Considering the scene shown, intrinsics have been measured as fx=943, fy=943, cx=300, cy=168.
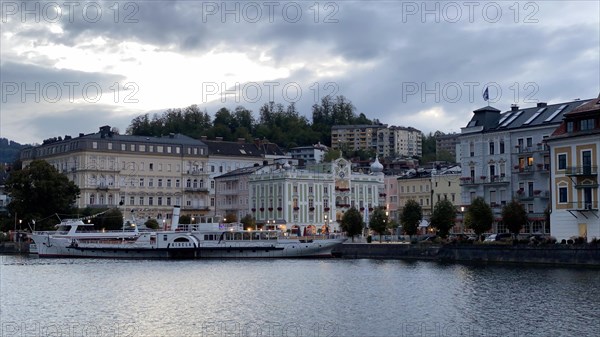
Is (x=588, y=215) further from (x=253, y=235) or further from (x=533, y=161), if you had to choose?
(x=253, y=235)

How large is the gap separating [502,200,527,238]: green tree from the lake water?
1236 centimetres

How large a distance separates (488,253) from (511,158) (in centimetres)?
2073

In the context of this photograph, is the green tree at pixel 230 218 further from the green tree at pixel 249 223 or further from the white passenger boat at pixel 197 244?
the white passenger boat at pixel 197 244

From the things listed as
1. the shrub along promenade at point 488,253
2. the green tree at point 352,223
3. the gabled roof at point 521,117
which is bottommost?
the shrub along promenade at point 488,253

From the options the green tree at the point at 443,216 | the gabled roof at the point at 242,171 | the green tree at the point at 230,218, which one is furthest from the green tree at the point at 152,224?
the green tree at the point at 443,216

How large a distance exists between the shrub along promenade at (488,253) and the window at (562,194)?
20.8 ft

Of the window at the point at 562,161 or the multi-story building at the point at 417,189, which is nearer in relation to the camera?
the window at the point at 562,161

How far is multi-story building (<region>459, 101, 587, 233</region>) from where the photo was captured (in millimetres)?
92000

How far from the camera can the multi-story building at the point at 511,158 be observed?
92.0 m

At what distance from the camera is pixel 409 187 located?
5527 inches

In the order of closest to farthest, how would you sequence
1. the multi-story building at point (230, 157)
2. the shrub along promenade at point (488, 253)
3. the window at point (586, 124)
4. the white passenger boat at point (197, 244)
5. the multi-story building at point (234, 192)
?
the shrub along promenade at point (488, 253)
the window at point (586, 124)
the white passenger boat at point (197, 244)
the multi-story building at point (234, 192)
the multi-story building at point (230, 157)

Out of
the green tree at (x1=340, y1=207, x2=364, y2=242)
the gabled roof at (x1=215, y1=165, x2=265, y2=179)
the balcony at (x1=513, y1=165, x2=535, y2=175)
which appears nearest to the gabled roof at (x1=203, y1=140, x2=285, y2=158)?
the gabled roof at (x1=215, y1=165, x2=265, y2=179)

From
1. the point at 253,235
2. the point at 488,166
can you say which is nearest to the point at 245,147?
the point at 253,235

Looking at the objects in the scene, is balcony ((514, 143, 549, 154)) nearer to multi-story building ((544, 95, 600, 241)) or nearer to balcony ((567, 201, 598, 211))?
multi-story building ((544, 95, 600, 241))
